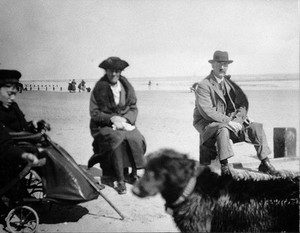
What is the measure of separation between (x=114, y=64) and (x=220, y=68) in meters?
1.72

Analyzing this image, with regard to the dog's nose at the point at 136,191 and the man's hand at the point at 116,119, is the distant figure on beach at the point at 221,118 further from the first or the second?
the dog's nose at the point at 136,191

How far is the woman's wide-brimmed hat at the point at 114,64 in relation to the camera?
3645 millimetres

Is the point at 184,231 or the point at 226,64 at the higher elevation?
the point at 226,64

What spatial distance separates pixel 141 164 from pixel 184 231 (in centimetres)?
107

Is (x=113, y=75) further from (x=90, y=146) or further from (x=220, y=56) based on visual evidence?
(x=90, y=146)

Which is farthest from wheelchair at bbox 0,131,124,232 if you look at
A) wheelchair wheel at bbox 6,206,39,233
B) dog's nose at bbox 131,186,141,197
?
dog's nose at bbox 131,186,141,197

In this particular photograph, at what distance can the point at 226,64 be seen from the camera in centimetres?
463

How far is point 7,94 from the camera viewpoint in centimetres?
325

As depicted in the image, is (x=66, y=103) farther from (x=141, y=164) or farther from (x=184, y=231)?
(x=184, y=231)

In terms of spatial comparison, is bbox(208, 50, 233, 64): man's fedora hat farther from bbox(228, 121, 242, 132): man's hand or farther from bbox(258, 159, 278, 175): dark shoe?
bbox(258, 159, 278, 175): dark shoe

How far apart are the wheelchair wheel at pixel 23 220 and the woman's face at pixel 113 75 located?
1592 millimetres

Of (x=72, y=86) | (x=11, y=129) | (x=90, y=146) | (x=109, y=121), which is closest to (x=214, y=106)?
(x=109, y=121)

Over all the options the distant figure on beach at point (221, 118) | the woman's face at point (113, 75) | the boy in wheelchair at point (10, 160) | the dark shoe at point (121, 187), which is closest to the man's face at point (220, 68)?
the distant figure on beach at point (221, 118)

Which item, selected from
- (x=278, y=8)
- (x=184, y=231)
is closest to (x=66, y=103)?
(x=184, y=231)
